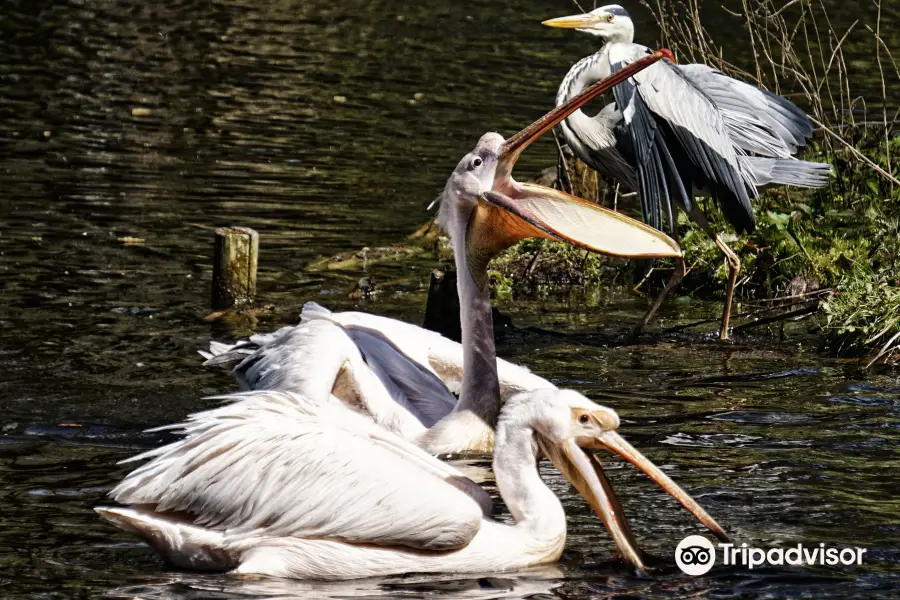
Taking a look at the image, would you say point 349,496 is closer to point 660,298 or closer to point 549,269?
point 660,298

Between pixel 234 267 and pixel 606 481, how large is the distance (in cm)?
408

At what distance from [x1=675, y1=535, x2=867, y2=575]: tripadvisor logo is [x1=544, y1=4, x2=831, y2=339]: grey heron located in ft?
10.7

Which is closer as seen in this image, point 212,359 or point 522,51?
point 212,359

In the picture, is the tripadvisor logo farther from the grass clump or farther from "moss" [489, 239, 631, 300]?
"moss" [489, 239, 631, 300]

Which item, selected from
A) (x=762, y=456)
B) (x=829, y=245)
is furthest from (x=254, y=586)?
(x=829, y=245)

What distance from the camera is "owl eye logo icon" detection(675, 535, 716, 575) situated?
481cm

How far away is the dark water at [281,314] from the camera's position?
197 inches

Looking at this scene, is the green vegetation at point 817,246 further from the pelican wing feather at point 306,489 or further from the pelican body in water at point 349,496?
the pelican wing feather at point 306,489

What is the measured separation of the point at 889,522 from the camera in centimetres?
525

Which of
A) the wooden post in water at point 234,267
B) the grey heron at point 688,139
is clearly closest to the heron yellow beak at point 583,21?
the grey heron at point 688,139

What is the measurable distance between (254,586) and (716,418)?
2.77m

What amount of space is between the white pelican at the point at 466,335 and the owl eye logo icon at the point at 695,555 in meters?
1.23

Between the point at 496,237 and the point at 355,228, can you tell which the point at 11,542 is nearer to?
the point at 496,237

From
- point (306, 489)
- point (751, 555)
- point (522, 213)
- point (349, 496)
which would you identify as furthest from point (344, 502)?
point (522, 213)
